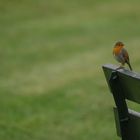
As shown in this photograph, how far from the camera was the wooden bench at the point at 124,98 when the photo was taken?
635 centimetres

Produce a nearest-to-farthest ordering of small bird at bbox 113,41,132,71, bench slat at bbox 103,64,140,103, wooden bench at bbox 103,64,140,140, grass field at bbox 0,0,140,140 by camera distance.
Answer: bench slat at bbox 103,64,140,103
wooden bench at bbox 103,64,140,140
small bird at bbox 113,41,132,71
grass field at bbox 0,0,140,140

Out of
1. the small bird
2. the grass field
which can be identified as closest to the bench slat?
the small bird

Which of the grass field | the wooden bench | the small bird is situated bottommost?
the wooden bench

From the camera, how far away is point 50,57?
1706 centimetres

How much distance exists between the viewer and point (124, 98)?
259 inches

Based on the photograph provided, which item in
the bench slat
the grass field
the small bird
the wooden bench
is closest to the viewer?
the bench slat

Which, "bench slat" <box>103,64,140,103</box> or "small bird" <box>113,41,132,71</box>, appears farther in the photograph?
"small bird" <box>113,41,132,71</box>

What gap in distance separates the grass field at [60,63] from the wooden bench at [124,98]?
11.3 feet

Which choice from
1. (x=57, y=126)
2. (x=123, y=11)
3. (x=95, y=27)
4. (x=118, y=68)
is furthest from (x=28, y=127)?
(x=123, y=11)

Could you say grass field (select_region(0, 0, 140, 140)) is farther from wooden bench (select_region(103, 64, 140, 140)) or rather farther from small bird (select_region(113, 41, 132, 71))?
wooden bench (select_region(103, 64, 140, 140))

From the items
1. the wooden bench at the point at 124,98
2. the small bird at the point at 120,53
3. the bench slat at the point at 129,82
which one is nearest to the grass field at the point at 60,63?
the small bird at the point at 120,53

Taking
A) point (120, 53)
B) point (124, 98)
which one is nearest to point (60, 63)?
point (120, 53)

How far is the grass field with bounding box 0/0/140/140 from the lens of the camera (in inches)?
439

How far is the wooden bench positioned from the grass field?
11.3 ft
